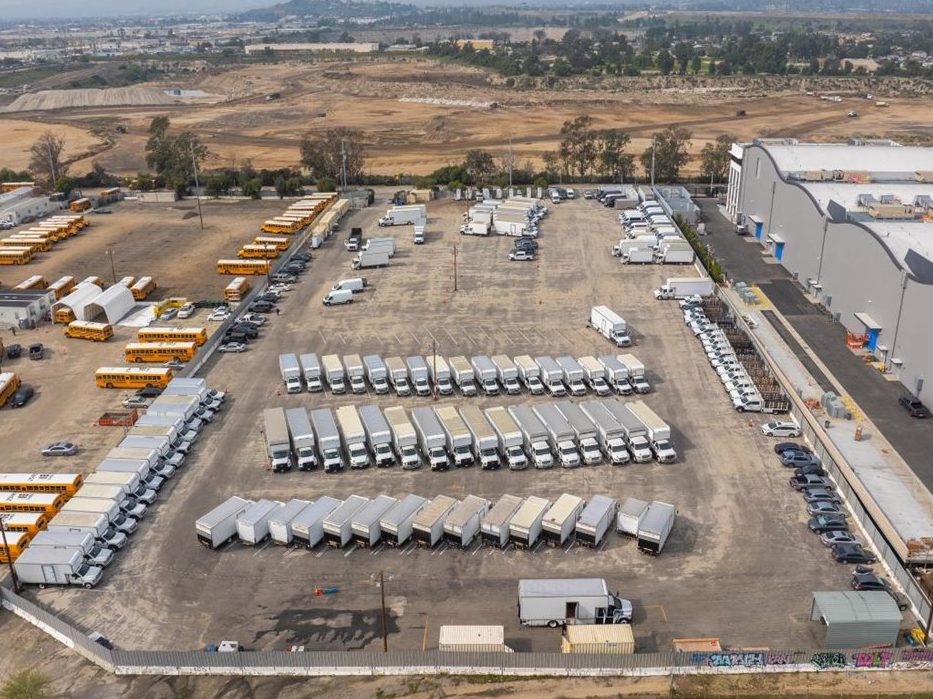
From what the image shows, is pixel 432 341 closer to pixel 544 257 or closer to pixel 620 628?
pixel 544 257

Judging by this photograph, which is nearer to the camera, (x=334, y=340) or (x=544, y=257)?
(x=334, y=340)

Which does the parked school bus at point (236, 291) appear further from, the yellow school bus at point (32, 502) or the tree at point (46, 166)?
the tree at point (46, 166)

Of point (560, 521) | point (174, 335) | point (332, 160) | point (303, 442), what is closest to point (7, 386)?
point (174, 335)

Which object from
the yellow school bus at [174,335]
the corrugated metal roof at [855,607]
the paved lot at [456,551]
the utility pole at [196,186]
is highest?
the utility pole at [196,186]

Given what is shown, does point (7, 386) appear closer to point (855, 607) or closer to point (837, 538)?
point (837, 538)

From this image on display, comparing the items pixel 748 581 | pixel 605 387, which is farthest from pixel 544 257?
pixel 748 581

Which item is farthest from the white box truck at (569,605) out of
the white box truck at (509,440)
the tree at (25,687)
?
the tree at (25,687)
